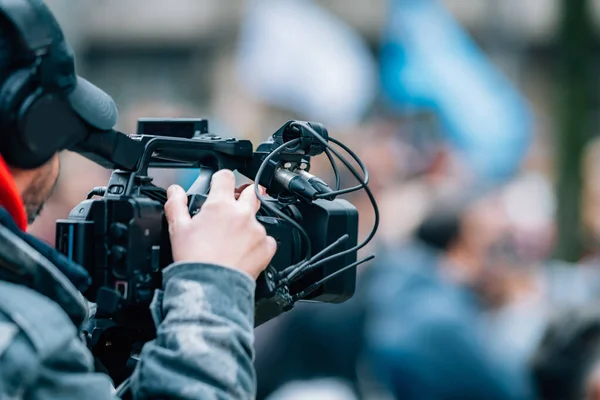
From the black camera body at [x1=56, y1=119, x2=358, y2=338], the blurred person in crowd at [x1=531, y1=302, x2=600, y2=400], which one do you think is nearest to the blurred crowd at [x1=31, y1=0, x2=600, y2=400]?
the blurred person in crowd at [x1=531, y1=302, x2=600, y2=400]

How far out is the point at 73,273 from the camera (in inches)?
79.2

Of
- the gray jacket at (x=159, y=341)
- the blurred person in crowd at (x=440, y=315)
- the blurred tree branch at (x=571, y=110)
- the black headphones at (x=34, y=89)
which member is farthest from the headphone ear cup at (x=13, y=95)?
the blurred tree branch at (x=571, y=110)

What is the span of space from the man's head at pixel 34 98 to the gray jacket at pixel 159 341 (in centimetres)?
17

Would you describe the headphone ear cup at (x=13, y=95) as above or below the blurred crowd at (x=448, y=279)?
above

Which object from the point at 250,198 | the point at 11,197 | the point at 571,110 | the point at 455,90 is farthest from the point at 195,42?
the point at 11,197

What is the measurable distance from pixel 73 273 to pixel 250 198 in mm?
404

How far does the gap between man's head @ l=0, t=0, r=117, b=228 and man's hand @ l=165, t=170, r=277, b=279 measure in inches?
10.5

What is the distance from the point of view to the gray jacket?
177 cm

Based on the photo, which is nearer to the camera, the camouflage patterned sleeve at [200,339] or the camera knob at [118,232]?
the camouflage patterned sleeve at [200,339]

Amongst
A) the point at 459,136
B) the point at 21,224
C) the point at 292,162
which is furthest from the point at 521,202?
the point at 21,224

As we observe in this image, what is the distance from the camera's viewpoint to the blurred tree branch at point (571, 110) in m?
6.62

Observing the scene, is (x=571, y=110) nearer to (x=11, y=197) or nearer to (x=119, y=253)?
(x=119, y=253)

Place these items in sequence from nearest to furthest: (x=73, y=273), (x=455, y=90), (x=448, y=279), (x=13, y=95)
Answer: (x=13, y=95)
(x=73, y=273)
(x=448, y=279)
(x=455, y=90)

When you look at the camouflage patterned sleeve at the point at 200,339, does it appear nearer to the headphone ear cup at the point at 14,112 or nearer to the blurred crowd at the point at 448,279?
the headphone ear cup at the point at 14,112
